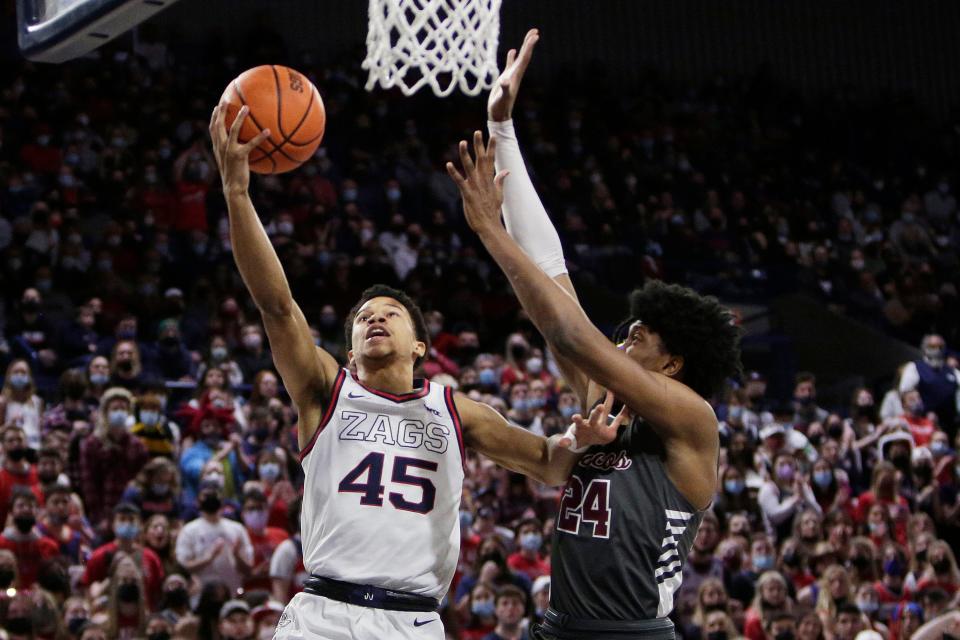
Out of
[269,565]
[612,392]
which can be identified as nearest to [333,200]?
[269,565]

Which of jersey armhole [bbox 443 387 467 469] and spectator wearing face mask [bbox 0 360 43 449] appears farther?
spectator wearing face mask [bbox 0 360 43 449]

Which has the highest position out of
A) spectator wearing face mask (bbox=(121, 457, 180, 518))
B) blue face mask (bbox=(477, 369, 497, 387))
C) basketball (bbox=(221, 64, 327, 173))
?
basketball (bbox=(221, 64, 327, 173))

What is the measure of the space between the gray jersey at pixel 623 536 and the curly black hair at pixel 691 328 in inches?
10.0

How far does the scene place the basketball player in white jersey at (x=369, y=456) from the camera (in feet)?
13.1

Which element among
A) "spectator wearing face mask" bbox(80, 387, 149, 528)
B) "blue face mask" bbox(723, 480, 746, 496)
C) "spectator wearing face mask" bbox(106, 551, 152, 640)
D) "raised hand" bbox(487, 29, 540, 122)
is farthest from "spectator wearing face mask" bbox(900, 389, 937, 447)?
"raised hand" bbox(487, 29, 540, 122)

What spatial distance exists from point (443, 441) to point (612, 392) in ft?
1.80

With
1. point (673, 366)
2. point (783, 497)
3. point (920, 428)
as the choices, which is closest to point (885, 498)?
point (783, 497)

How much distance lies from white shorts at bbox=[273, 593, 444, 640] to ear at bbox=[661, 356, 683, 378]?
1010 millimetres

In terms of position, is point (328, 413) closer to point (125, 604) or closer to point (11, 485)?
point (125, 604)

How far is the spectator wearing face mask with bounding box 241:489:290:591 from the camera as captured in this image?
8.16 meters

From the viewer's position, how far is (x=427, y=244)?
539 inches

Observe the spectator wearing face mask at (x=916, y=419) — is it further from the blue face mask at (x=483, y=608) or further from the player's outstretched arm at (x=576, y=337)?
the player's outstretched arm at (x=576, y=337)

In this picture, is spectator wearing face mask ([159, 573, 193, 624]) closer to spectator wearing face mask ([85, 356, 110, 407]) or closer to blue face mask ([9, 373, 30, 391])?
blue face mask ([9, 373, 30, 391])

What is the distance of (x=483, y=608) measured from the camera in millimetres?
7902
